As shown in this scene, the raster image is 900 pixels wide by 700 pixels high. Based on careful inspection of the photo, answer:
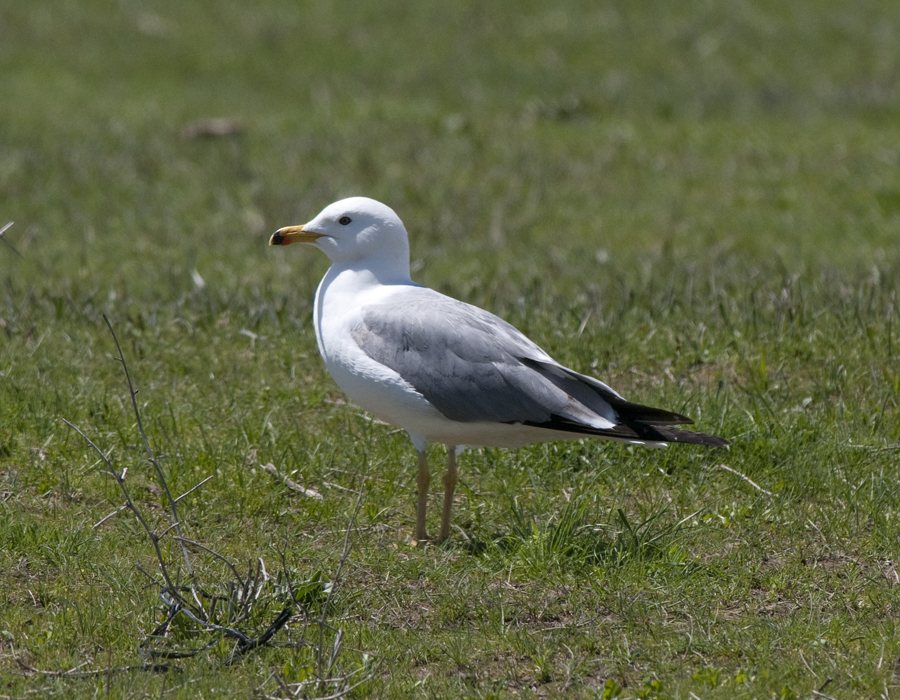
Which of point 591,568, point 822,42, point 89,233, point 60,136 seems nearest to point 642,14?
point 822,42

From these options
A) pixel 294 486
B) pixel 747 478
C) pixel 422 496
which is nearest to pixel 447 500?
pixel 422 496

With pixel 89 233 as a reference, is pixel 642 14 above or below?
above

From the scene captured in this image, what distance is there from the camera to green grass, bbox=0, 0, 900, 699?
4047 millimetres

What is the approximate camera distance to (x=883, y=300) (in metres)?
6.96

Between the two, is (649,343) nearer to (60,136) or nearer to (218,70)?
(60,136)

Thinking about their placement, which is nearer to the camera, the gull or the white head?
the gull

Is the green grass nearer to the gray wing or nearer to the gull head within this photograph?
the gray wing

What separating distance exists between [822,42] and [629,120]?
4.07 m

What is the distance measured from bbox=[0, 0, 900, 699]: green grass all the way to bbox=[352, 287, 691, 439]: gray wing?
16.5 inches

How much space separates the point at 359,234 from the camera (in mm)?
5172

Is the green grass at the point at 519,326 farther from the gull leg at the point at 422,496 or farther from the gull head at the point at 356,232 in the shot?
the gull head at the point at 356,232

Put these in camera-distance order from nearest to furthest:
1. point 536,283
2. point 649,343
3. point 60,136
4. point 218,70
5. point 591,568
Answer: point 591,568, point 649,343, point 536,283, point 60,136, point 218,70

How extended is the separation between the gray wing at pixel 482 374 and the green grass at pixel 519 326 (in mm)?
420

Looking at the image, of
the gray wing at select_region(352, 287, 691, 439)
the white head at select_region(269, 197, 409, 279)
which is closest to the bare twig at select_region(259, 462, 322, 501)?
the gray wing at select_region(352, 287, 691, 439)
